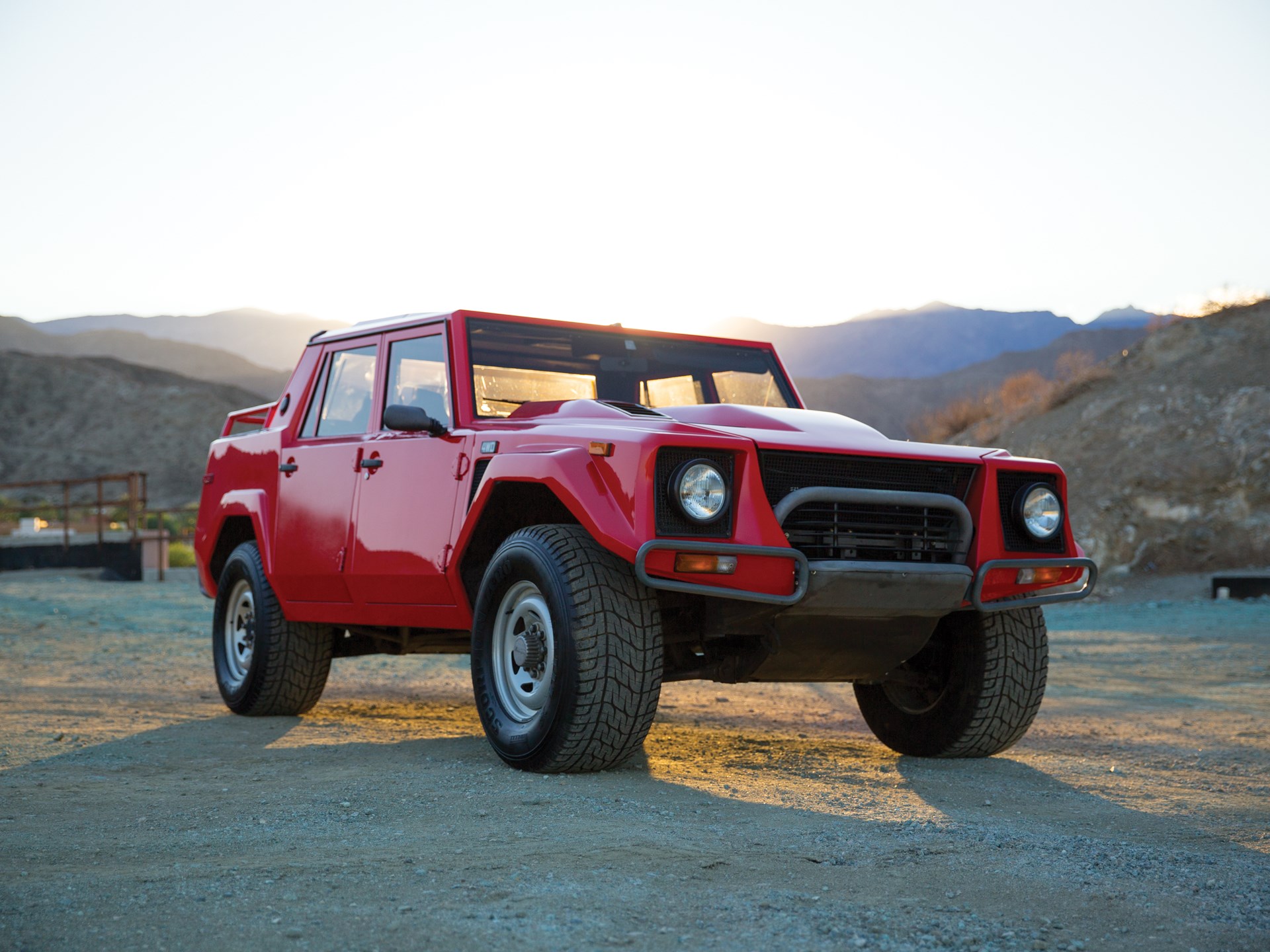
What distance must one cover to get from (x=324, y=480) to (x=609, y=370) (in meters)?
1.57

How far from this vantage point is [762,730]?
7.18 meters

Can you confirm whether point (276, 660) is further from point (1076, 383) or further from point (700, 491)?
point (1076, 383)

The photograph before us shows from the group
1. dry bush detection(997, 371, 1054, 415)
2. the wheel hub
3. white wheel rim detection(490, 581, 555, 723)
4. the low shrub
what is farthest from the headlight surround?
dry bush detection(997, 371, 1054, 415)

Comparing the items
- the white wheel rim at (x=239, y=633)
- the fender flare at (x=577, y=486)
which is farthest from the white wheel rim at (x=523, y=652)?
the white wheel rim at (x=239, y=633)

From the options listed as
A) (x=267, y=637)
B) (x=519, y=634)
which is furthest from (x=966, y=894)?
(x=267, y=637)

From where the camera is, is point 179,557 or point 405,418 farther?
point 179,557

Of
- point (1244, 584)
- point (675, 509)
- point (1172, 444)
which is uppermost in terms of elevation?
point (1172, 444)

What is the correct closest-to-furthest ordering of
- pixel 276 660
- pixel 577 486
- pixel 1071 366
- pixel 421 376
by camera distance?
pixel 577 486 < pixel 421 376 < pixel 276 660 < pixel 1071 366

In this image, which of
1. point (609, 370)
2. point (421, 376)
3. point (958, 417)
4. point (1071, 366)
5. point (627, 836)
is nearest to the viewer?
point (627, 836)

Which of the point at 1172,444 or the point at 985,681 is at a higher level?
the point at 1172,444

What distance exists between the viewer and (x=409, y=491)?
6.06m

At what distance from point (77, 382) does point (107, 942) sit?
249ft

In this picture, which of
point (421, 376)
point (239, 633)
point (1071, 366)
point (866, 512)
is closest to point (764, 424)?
point (866, 512)

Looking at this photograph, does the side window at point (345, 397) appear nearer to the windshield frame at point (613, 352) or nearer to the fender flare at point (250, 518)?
the fender flare at point (250, 518)
